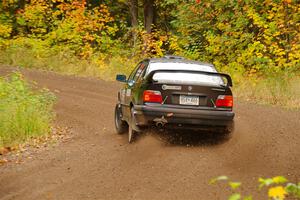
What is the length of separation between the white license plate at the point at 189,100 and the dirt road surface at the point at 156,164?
2.70ft

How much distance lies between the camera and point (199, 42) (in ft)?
88.7

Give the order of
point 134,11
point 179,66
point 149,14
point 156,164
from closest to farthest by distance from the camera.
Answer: point 156,164 → point 179,66 → point 149,14 → point 134,11

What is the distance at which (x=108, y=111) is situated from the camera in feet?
55.1

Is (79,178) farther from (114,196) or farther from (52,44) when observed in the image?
(52,44)

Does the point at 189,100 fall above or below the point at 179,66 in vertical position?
below

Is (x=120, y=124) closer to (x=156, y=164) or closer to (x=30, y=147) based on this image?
(x=30, y=147)

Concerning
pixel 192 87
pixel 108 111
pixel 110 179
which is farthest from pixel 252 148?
pixel 108 111

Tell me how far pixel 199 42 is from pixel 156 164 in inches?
702

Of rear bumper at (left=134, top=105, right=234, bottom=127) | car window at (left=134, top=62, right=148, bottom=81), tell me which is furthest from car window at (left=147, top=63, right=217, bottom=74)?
rear bumper at (left=134, top=105, right=234, bottom=127)

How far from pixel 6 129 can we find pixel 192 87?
447cm

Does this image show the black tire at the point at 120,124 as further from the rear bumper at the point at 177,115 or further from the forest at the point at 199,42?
the forest at the point at 199,42

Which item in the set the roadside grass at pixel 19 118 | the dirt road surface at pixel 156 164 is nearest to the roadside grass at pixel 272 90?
the dirt road surface at pixel 156 164

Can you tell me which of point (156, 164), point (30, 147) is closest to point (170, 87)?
point (156, 164)

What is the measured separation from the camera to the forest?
2139cm
